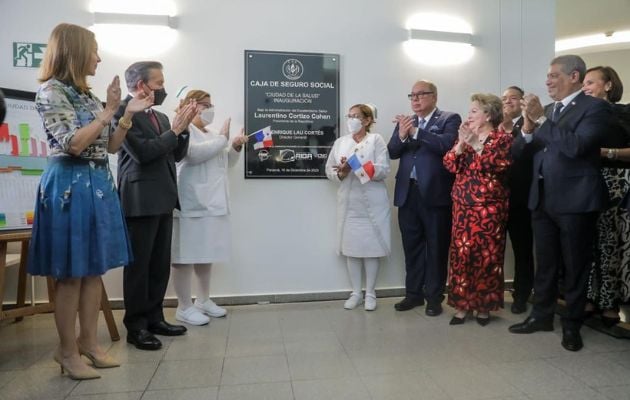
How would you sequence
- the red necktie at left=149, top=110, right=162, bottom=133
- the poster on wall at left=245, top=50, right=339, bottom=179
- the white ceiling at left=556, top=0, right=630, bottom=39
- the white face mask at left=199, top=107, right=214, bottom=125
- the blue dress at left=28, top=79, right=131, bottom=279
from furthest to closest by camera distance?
the white ceiling at left=556, top=0, right=630, bottom=39 → the poster on wall at left=245, top=50, right=339, bottom=179 → the white face mask at left=199, top=107, right=214, bottom=125 → the red necktie at left=149, top=110, right=162, bottom=133 → the blue dress at left=28, top=79, right=131, bottom=279

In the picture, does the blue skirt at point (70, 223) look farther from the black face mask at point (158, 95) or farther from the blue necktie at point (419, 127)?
the blue necktie at point (419, 127)

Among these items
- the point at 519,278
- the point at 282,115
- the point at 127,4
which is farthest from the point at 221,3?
the point at 519,278

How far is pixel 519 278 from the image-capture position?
3270mm

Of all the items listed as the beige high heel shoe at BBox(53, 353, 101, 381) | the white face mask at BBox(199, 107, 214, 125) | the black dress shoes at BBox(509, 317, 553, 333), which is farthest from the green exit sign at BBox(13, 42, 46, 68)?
the black dress shoes at BBox(509, 317, 553, 333)

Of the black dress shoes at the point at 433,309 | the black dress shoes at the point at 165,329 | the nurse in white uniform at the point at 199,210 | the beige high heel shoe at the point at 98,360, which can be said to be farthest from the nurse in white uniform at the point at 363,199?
the beige high heel shoe at the point at 98,360

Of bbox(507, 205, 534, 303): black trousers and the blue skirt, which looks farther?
bbox(507, 205, 534, 303): black trousers

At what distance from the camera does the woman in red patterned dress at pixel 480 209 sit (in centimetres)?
279

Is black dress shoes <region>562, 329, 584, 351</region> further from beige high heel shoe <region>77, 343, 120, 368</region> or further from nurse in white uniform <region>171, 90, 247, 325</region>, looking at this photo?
beige high heel shoe <region>77, 343, 120, 368</region>

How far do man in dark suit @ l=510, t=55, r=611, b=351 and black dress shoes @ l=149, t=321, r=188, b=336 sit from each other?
2151 millimetres

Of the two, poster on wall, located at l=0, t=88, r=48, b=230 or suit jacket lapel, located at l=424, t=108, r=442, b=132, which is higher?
suit jacket lapel, located at l=424, t=108, r=442, b=132

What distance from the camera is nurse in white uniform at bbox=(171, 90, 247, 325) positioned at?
2.93 m

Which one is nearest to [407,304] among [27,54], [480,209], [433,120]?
[480,209]

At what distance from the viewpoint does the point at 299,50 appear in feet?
11.4

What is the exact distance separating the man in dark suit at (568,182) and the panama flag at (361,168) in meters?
1.04
